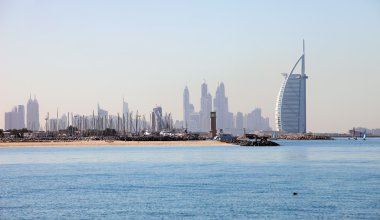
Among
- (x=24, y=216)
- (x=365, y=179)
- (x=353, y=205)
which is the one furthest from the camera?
(x=365, y=179)

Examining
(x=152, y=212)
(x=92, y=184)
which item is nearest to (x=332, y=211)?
(x=152, y=212)

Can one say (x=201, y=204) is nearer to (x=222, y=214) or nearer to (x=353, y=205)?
(x=222, y=214)

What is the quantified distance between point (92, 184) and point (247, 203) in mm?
16854

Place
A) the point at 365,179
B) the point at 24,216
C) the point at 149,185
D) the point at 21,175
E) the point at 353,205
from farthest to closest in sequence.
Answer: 1. the point at 21,175
2. the point at 365,179
3. the point at 149,185
4. the point at 353,205
5. the point at 24,216

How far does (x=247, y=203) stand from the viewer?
129 ft

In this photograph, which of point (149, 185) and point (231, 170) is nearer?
point (149, 185)

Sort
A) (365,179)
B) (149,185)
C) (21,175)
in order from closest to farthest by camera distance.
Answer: (149,185)
(365,179)
(21,175)

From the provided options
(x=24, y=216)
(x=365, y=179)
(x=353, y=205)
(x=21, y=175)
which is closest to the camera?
(x=24, y=216)

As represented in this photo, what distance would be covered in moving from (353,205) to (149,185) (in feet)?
57.3

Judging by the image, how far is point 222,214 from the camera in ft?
116

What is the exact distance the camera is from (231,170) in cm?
6606

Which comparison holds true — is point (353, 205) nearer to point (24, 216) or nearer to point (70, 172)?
point (24, 216)

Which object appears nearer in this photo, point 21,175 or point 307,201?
point 307,201

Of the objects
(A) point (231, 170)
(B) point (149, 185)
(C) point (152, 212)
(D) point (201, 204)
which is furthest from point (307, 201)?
(A) point (231, 170)
